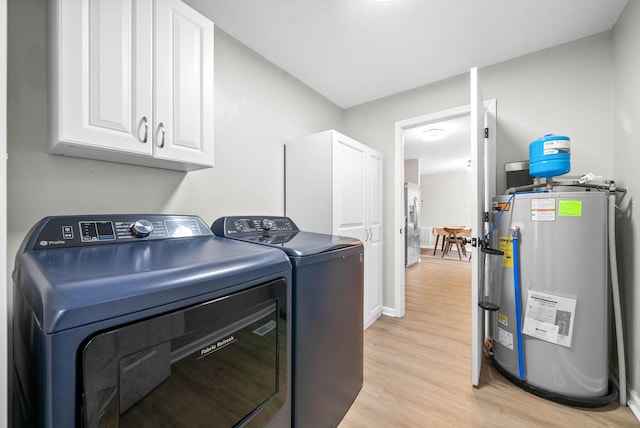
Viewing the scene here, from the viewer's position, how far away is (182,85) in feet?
3.93

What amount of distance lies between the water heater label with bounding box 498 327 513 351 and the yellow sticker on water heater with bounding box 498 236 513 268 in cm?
47

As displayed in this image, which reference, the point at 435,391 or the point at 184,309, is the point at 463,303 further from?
the point at 184,309

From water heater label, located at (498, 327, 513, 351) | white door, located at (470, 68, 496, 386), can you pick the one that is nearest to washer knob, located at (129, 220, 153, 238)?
white door, located at (470, 68, 496, 386)

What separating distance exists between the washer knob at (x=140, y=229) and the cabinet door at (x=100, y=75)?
31cm

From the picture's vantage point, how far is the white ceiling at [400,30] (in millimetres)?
1550

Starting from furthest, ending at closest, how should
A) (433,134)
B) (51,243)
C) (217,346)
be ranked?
(433,134)
(51,243)
(217,346)

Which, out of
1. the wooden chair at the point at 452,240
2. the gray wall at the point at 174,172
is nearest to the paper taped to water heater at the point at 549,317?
the gray wall at the point at 174,172

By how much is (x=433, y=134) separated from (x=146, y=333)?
4492mm

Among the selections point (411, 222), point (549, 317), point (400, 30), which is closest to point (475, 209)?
point (549, 317)

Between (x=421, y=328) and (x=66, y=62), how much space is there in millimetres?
3014

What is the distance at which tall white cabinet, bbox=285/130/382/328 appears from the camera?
2.03 meters

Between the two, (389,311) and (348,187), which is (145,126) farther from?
(389,311)

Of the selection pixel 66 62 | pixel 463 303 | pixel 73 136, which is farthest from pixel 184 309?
pixel 463 303

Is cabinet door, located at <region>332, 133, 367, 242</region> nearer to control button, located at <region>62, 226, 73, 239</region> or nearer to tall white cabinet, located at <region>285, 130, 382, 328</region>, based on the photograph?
tall white cabinet, located at <region>285, 130, 382, 328</region>
